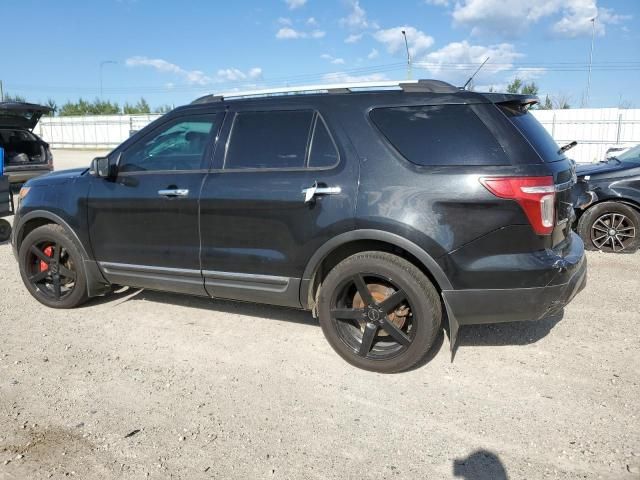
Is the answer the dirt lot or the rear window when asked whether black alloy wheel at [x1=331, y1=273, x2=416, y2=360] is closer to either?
the dirt lot

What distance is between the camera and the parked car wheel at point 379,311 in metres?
3.36

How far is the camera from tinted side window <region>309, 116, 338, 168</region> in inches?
141

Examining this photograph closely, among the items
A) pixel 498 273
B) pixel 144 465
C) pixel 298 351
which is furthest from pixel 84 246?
pixel 498 273

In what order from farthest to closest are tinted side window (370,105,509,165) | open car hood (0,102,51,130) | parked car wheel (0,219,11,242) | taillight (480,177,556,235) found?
open car hood (0,102,51,130) < parked car wheel (0,219,11,242) < tinted side window (370,105,509,165) < taillight (480,177,556,235)

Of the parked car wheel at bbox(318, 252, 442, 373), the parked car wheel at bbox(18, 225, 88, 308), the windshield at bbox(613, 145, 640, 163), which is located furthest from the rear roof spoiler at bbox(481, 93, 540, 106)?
the windshield at bbox(613, 145, 640, 163)

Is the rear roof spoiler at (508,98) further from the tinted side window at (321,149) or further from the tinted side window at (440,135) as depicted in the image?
the tinted side window at (321,149)

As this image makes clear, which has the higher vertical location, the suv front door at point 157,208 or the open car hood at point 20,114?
the open car hood at point 20,114

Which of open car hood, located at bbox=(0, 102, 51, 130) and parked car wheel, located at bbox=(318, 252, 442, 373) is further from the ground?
open car hood, located at bbox=(0, 102, 51, 130)

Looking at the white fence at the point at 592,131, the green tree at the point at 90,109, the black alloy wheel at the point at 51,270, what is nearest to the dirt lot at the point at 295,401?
the black alloy wheel at the point at 51,270

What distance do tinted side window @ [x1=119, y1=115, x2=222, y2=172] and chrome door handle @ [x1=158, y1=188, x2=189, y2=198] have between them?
0.68 feet

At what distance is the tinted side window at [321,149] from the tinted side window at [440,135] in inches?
14.0

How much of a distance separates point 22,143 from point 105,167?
390 inches

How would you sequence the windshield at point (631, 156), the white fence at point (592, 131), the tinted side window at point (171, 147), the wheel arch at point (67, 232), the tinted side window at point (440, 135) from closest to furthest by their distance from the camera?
the tinted side window at point (440, 135) < the tinted side window at point (171, 147) < the wheel arch at point (67, 232) < the windshield at point (631, 156) < the white fence at point (592, 131)

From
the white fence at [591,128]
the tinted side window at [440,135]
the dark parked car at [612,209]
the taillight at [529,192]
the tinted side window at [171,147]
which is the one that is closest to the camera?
the taillight at [529,192]
